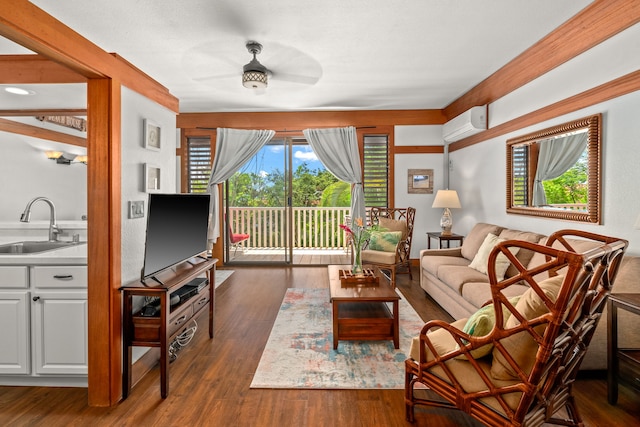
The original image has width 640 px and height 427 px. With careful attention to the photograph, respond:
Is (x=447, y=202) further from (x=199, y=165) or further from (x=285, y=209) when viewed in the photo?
(x=199, y=165)

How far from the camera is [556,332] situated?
1295mm

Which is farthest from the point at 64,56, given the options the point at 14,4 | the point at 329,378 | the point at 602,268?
the point at 602,268

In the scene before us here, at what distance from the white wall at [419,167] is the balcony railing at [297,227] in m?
1.35

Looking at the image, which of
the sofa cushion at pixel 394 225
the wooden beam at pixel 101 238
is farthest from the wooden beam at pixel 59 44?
the sofa cushion at pixel 394 225

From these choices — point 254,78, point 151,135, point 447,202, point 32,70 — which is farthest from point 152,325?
point 447,202

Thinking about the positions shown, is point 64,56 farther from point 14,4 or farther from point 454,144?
point 454,144

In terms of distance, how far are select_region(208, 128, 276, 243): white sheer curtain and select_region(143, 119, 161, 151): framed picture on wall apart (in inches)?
118

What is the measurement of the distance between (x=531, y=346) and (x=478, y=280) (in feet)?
6.03

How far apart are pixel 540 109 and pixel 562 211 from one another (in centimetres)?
106

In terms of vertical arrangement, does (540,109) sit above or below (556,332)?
above

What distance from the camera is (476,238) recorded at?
160 inches

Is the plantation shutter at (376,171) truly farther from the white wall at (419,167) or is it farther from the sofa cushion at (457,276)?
the sofa cushion at (457,276)

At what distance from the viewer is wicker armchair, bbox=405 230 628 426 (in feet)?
4.18

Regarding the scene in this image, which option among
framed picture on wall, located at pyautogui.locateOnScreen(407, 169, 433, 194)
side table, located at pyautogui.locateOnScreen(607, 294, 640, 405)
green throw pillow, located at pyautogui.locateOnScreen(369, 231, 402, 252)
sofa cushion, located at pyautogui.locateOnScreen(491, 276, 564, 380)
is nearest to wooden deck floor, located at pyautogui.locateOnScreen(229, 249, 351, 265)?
green throw pillow, located at pyautogui.locateOnScreen(369, 231, 402, 252)
